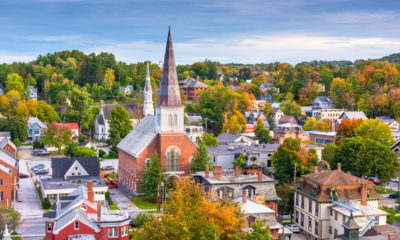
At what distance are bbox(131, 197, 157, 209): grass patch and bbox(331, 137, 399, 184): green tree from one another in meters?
25.4

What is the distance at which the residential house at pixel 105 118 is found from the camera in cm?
11781

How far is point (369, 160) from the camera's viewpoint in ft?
226

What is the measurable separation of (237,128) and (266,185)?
63124 mm

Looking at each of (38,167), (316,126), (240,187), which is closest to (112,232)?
(240,187)

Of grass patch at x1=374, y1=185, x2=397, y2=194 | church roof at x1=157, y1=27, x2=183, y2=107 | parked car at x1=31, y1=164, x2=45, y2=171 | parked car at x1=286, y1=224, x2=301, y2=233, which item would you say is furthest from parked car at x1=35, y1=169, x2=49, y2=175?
grass patch at x1=374, y1=185, x2=397, y2=194

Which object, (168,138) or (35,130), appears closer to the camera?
(168,138)

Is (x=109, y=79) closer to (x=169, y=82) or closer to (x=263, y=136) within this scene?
(x=263, y=136)

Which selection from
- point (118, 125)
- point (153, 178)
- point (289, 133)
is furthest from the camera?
point (289, 133)

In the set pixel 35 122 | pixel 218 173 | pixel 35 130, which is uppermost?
pixel 218 173

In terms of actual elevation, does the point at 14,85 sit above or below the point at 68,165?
above

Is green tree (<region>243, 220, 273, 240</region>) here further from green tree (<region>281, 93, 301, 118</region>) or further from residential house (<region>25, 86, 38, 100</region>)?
residential house (<region>25, 86, 38, 100</region>)

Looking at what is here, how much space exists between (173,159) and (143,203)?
745 cm

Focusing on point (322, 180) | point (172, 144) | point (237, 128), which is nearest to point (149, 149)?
point (172, 144)

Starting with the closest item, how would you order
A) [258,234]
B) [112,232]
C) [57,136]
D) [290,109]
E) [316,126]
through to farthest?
1. [258,234]
2. [112,232]
3. [57,136]
4. [316,126]
5. [290,109]
